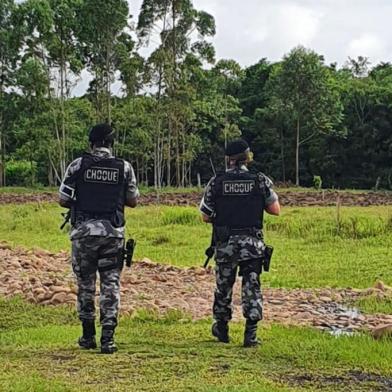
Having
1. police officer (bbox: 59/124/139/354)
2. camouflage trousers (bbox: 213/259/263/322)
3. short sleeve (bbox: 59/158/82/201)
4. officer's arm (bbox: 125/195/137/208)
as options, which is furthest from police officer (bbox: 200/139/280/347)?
short sleeve (bbox: 59/158/82/201)

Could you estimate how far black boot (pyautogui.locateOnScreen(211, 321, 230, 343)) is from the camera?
234 inches

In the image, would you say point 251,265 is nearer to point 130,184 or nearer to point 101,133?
point 130,184

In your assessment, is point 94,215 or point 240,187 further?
point 240,187

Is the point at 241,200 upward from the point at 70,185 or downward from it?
downward

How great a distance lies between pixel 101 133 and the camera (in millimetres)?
5688

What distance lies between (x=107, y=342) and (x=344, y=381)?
1823 mm

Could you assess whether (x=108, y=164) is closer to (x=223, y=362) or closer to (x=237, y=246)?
(x=237, y=246)

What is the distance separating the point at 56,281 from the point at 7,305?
1350 millimetres

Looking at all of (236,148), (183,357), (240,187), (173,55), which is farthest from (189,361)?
(173,55)

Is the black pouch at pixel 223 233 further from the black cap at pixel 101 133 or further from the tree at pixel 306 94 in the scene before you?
the tree at pixel 306 94

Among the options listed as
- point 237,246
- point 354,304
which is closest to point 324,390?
point 237,246

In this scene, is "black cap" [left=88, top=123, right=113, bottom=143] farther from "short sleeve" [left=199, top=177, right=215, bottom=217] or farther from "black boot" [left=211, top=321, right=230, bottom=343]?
"black boot" [left=211, top=321, right=230, bottom=343]

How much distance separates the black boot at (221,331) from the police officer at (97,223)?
0.90 m

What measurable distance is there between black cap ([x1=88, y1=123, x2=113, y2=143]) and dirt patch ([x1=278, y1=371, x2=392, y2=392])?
2.32 meters
